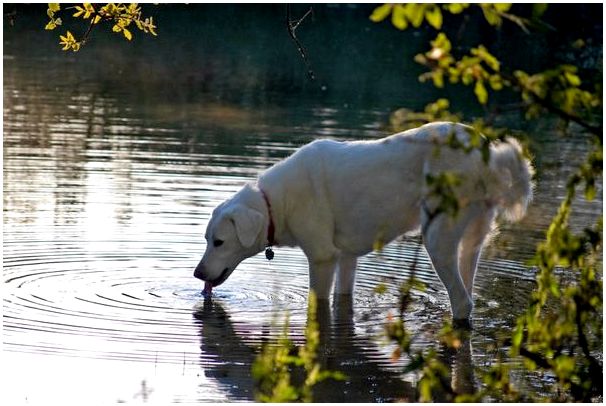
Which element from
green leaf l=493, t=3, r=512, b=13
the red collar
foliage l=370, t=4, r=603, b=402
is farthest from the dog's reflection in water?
green leaf l=493, t=3, r=512, b=13

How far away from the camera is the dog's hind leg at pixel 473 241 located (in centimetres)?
920

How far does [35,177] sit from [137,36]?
28.9 metres

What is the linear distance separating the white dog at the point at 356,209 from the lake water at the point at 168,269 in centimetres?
41

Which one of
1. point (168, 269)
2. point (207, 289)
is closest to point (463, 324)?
point (207, 289)

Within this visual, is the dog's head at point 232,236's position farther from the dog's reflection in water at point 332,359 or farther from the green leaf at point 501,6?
the green leaf at point 501,6

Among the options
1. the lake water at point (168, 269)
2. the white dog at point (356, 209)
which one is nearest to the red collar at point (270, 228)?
the white dog at point (356, 209)

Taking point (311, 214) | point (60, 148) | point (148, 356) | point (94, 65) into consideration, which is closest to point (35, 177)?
point (60, 148)

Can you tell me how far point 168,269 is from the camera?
10992 mm

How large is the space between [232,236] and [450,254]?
5.32 feet

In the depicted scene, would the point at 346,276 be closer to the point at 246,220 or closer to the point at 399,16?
the point at 246,220

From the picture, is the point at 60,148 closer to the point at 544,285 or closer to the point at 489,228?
the point at 489,228

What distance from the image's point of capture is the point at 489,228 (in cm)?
931

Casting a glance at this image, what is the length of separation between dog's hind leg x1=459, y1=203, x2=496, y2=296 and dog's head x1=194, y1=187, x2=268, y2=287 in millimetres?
1465

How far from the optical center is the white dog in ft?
29.9
